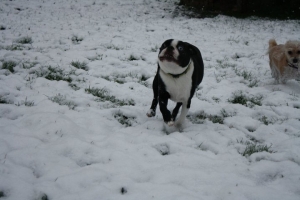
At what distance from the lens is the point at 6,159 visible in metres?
2.23

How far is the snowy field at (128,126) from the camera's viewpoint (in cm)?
215

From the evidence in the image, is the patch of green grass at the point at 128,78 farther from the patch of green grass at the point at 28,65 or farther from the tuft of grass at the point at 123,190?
the tuft of grass at the point at 123,190

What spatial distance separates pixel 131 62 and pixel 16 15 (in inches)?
234

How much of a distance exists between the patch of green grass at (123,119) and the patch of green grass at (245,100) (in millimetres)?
2078

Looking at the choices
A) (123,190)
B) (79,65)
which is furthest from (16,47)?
(123,190)

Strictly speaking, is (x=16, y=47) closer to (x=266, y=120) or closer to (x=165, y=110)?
(x=165, y=110)

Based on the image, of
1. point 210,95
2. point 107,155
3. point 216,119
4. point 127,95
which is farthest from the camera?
point 210,95

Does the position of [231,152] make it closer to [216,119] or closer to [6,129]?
[216,119]

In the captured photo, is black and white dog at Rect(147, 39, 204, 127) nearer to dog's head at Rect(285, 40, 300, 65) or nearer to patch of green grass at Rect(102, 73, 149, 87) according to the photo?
patch of green grass at Rect(102, 73, 149, 87)

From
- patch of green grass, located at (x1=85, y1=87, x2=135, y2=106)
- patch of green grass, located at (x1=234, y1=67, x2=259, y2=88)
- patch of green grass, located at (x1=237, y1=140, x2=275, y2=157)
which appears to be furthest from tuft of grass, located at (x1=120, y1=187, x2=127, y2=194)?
patch of green grass, located at (x1=234, y1=67, x2=259, y2=88)

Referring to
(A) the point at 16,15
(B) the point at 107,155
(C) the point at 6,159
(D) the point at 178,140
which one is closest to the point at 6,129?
(C) the point at 6,159

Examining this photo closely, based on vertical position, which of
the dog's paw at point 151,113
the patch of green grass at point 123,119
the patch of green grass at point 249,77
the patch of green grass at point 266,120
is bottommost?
the patch of green grass at point 123,119

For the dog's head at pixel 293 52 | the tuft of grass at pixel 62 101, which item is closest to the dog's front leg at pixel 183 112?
the tuft of grass at pixel 62 101

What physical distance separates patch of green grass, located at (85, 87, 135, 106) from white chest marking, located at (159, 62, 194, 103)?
Result: 3.17ft
